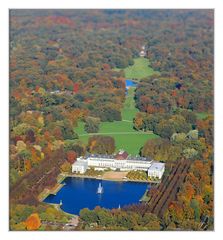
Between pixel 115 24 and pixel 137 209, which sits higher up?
pixel 115 24

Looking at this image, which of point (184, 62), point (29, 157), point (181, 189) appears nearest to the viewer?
point (181, 189)

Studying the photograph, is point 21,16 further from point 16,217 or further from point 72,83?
point 16,217

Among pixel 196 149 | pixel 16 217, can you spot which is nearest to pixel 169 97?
pixel 196 149


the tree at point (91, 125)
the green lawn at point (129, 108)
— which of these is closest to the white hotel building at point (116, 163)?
the tree at point (91, 125)

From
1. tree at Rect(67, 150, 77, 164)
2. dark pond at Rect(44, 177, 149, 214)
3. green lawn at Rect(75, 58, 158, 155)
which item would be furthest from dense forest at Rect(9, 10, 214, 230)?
dark pond at Rect(44, 177, 149, 214)

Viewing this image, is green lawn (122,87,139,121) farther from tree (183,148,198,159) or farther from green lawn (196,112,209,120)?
tree (183,148,198,159)

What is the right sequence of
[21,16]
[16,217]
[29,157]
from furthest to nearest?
[21,16], [29,157], [16,217]

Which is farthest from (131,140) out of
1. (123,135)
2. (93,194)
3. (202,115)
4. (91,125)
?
(93,194)

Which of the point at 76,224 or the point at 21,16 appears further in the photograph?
the point at 21,16
